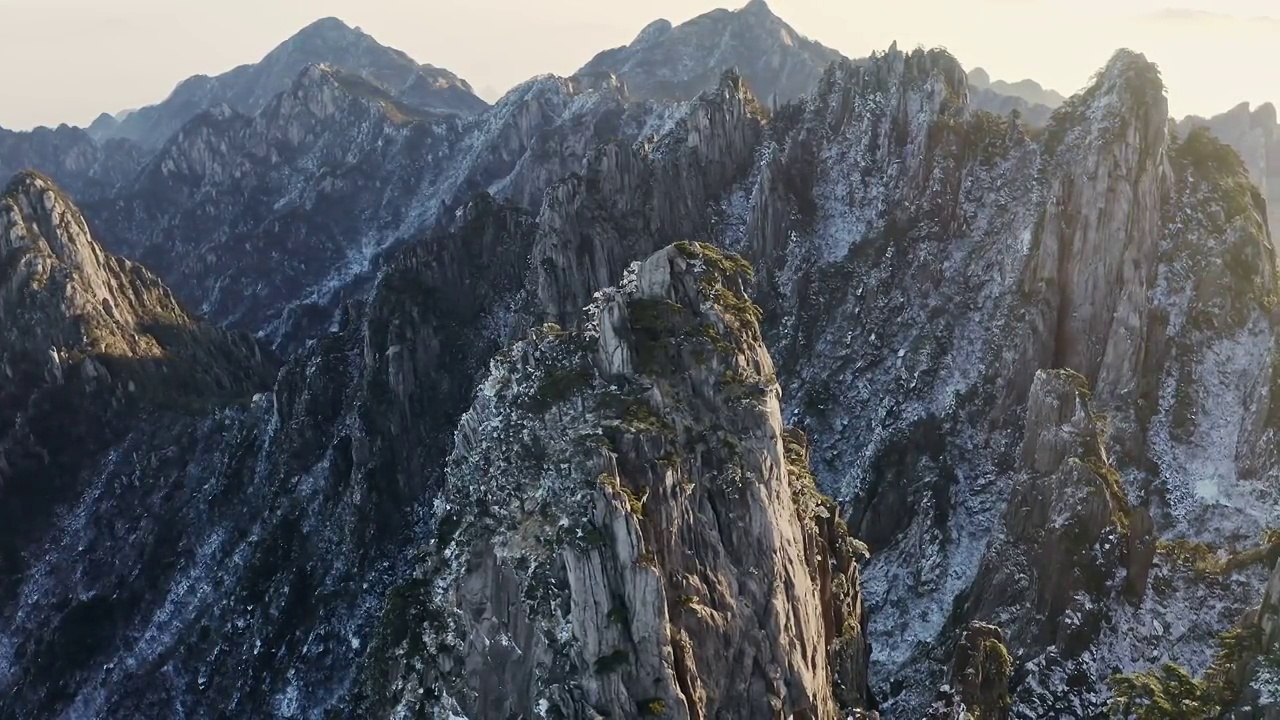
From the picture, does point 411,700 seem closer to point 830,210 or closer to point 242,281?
point 830,210

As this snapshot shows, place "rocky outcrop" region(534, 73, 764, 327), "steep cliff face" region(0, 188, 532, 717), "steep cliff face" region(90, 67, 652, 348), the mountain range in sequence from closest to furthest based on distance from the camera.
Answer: the mountain range → "steep cliff face" region(0, 188, 532, 717) → "rocky outcrop" region(534, 73, 764, 327) → "steep cliff face" region(90, 67, 652, 348)

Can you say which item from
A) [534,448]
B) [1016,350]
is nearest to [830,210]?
[1016,350]

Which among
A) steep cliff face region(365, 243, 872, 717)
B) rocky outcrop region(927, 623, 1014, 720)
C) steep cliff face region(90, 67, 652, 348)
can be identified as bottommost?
rocky outcrop region(927, 623, 1014, 720)

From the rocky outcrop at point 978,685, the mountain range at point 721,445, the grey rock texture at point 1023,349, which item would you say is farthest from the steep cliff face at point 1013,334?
the rocky outcrop at point 978,685

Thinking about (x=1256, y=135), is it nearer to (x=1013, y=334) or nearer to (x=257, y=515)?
(x=1013, y=334)

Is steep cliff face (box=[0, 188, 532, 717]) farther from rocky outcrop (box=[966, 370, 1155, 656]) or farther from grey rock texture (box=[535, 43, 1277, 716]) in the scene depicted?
rocky outcrop (box=[966, 370, 1155, 656])

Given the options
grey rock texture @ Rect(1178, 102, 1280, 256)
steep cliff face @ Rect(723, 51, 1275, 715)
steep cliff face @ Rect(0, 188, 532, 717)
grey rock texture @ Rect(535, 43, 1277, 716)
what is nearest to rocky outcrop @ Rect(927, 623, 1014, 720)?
grey rock texture @ Rect(535, 43, 1277, 716)

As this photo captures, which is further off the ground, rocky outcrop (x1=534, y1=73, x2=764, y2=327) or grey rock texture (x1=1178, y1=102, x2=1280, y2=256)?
grey rock texture (x1=1178, y1=102, x2=1280, y2=256)
